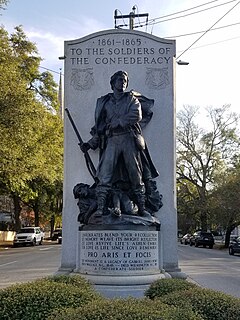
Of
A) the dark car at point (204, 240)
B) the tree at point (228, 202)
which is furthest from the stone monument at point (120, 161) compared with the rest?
the dark car at point (204, 240)

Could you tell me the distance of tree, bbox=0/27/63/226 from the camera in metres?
26.1

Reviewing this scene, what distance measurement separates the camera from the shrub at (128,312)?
4.56m

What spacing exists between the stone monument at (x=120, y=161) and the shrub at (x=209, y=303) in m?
2.82

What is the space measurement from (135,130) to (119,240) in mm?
2076

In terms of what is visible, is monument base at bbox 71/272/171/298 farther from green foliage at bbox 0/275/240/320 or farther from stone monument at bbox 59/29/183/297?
green foliage at bbox 0/275/240/320

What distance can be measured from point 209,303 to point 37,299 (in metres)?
1.84

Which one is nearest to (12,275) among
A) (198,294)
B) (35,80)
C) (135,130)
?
(135,130)

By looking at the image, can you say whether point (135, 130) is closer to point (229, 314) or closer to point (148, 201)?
point (148, 201)

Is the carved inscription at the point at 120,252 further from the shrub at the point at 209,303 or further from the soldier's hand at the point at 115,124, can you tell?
the shrub at the point at 209,303

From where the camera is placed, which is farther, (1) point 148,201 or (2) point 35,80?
(2) point 35,80

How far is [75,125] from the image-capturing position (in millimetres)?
10570

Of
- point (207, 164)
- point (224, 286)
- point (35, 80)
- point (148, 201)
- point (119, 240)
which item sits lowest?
point (224, 286)

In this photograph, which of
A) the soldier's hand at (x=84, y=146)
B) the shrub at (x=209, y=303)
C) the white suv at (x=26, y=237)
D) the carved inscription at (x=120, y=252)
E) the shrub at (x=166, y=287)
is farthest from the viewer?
the white suv at (x=26, y=237)

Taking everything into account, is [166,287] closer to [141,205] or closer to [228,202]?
[141,205]
